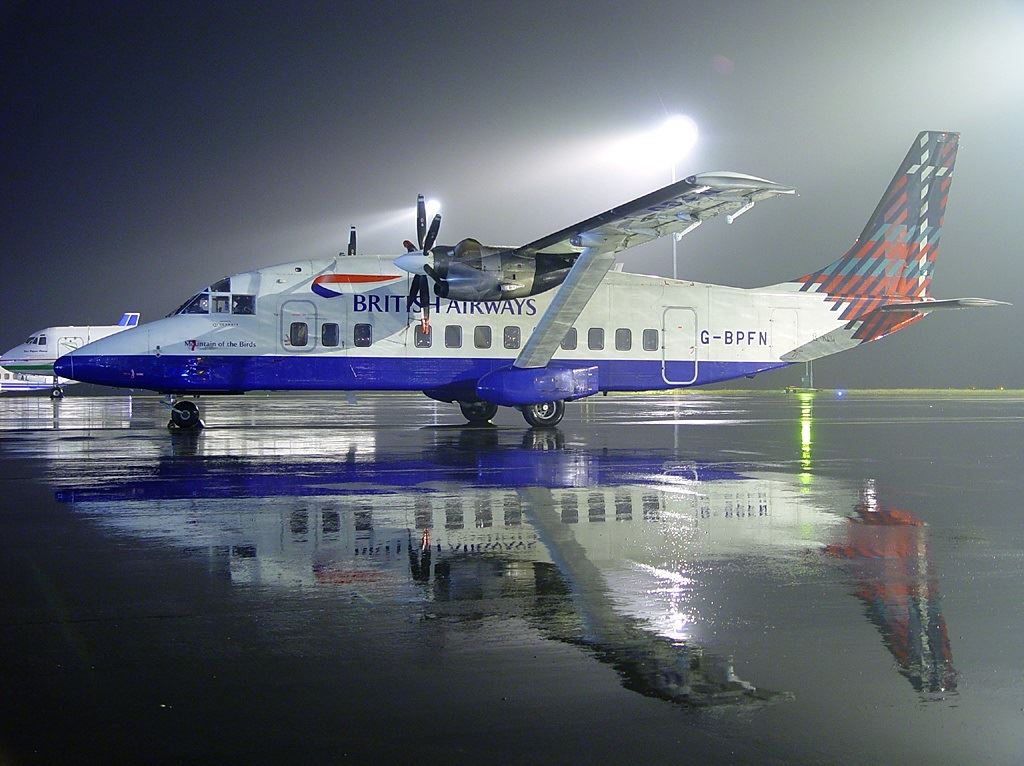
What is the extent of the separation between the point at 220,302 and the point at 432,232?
211 inches

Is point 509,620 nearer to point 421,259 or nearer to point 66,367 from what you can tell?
point 421,259

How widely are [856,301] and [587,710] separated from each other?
86.1 feet

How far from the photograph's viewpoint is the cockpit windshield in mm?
23391

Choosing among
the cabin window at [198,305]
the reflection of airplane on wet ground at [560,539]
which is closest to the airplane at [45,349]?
the cabin window at [198,305]

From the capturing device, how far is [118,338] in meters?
23.0

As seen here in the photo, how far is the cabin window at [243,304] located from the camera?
2341 cm

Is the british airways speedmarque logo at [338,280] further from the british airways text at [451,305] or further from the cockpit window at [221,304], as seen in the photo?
the cockpit window at [221,304]

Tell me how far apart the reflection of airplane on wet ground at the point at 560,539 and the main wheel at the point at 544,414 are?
32.6 feet

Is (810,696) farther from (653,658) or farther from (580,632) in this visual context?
(580,632)

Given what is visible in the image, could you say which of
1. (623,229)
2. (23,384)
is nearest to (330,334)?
(623,229)

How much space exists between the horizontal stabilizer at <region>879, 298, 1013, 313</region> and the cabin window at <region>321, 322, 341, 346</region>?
50.0 ft

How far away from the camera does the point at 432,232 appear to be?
958 inches

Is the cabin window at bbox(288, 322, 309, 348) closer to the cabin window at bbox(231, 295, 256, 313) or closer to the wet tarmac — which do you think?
the cabin window at bbox(231, 295, 256, 313)

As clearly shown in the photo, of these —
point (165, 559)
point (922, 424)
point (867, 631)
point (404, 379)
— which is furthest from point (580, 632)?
point (922, 424)
